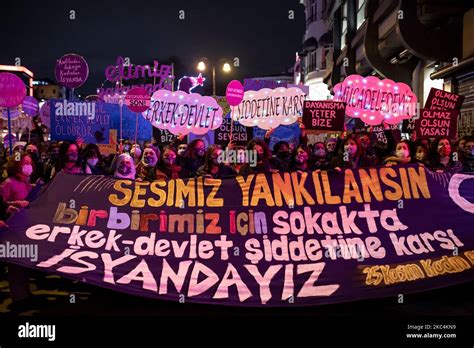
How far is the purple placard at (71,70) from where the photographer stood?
11938 mm

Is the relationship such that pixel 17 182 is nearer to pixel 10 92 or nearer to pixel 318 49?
pixel 10 92

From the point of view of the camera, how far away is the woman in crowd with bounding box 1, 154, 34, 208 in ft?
17.9

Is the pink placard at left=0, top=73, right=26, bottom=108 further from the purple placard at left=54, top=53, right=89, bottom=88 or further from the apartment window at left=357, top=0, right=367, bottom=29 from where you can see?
the apartment window at left=357, top=0, right=367, bottom=29

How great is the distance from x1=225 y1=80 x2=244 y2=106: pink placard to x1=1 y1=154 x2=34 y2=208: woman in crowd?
18.3 feet

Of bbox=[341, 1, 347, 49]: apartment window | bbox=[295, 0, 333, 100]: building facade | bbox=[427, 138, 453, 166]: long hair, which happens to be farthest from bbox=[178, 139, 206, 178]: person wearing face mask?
bbox=[295, 0, 333, 100]: building facade

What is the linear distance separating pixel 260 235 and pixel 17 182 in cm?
265

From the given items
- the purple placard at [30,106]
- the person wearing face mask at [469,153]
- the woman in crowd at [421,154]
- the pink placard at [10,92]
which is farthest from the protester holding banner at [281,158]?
the purple placard at [30,106]

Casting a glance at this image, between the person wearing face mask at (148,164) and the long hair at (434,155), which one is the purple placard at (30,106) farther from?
the long hair at (434,155)

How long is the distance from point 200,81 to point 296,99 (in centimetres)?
726

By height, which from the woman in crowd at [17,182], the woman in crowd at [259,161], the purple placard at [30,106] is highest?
the purple placard at [30,106]

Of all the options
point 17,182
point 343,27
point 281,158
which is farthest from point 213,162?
point 343,27

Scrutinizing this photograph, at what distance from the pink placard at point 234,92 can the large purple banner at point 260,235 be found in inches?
222

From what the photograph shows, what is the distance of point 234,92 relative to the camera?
10.7 m

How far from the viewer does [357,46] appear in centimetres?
2294
